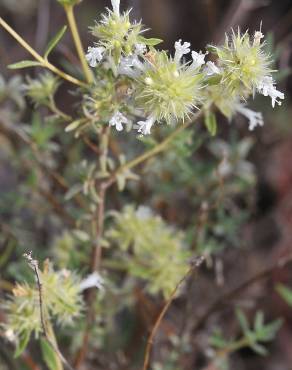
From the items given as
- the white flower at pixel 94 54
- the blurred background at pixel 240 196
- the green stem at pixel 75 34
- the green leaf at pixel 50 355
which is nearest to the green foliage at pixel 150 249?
the blurred background at pixel 240 196

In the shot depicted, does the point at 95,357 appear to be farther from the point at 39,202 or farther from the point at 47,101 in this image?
the point at 47,101

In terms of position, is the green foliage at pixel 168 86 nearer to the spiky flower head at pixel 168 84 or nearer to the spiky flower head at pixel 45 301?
the spiky flower head at pixel 168 84

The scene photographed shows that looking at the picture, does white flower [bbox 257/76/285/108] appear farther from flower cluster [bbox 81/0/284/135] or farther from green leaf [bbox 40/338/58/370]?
green leaf [bbox 40/338/58/370]

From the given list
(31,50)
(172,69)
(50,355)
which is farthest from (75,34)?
(50,355)

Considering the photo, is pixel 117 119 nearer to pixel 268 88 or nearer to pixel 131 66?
pixel 131 66

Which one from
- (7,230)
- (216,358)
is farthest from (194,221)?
(7,230)

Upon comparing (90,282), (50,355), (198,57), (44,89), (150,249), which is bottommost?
(50,355)
